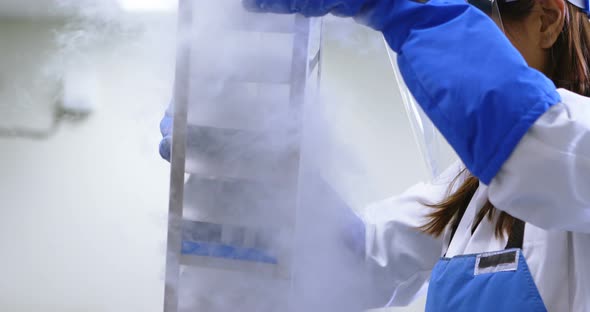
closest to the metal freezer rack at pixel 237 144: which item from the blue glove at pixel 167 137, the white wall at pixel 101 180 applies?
the blue glove at pixel 167 137

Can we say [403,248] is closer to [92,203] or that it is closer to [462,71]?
[462,71]

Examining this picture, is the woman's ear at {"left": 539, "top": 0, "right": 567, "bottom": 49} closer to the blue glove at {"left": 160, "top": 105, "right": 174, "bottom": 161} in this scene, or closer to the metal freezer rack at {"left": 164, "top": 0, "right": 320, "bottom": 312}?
the metal freezer rack at {"left": 164, "top": 0, "right": 320, "bottom": 312}

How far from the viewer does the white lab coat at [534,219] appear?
0.61m

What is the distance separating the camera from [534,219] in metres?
0.65

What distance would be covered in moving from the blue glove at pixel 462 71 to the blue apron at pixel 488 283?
0.22 meters

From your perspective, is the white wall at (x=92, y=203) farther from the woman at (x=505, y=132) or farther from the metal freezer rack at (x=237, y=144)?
the woman at (x=505, y=132)

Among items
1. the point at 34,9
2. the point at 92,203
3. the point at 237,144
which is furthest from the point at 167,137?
the point at 34,9

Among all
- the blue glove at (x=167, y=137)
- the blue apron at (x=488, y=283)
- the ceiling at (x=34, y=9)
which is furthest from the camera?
the ceiling at (x=34, y=9)

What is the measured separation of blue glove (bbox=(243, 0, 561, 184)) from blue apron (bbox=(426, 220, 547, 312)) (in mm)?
217

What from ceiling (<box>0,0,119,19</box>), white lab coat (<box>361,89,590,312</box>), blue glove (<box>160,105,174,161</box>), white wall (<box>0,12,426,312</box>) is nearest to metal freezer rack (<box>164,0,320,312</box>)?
blue glove (<box>160,105,174,161</box>)

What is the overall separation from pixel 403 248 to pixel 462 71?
55cm

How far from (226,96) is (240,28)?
0.09 metres

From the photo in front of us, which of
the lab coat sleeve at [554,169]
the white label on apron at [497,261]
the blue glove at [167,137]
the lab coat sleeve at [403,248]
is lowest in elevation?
the lab coat sleeve at [403,248]

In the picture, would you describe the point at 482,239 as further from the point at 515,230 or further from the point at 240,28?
the point at 240,28
